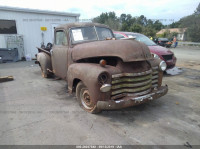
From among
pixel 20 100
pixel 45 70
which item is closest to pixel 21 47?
pixel 45 70

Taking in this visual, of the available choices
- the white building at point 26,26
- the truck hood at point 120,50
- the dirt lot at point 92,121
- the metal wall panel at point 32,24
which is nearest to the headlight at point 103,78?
the truck hood at point 120,50

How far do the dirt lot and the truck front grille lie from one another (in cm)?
57

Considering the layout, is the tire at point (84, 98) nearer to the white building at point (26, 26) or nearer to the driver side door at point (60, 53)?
the driver side door at point (60, 53)

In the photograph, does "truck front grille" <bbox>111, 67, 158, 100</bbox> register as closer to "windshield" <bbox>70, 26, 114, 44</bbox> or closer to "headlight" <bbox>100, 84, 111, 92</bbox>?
"headlight" <bbox>100, 84, 111, 92</bbox>

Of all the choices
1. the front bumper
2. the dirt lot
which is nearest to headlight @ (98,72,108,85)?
the front bumper

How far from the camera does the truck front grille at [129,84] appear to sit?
9.45ft

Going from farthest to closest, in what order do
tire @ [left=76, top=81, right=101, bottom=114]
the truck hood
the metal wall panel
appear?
1. the metal wall panel
2. tire @ [left=76, top=81, right=101, bottom=114]
3. the truck hood

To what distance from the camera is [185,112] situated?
3.45 m

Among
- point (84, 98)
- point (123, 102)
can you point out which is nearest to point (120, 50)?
point (123, 102)

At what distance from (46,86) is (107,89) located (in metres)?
3.35

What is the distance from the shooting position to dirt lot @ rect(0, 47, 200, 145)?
2.52m

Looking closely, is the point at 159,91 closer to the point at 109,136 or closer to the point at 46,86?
the point at 109,136

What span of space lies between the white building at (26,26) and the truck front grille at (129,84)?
10222 mm

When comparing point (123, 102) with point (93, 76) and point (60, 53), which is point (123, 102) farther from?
point (60, 53)
